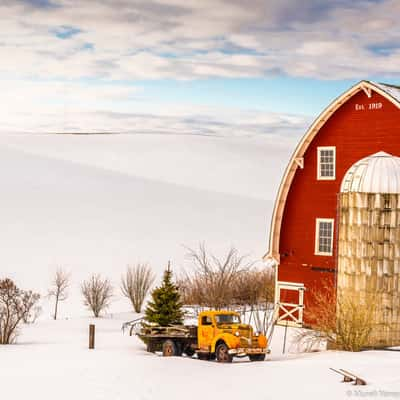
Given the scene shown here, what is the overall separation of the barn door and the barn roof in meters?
1.23

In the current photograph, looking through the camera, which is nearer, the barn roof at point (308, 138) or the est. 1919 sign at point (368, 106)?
→ the barn roof at point (308, 138)

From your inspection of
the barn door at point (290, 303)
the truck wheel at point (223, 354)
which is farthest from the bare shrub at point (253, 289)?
the truck wheel at point (223, 354)

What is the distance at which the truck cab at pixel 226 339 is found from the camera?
22906 millimetres

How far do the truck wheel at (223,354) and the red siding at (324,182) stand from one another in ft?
29.1

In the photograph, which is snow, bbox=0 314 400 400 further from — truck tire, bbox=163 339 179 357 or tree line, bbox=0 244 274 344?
tree line, bbox=0 244 274 344

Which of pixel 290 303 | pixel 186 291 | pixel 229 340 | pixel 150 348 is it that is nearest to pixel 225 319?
pixel 229 340

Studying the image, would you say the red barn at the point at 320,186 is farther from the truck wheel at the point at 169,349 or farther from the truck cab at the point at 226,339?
the truck wheel at the point at 169,349

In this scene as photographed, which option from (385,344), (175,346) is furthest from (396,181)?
(175,346)

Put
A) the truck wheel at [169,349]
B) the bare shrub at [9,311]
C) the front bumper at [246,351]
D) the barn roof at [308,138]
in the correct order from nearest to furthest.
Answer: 1. the front bumper at [246,351]
2. the truck wheel at [169,349]
3. the bare shrub at [9,311]
4. the barn roof at [308,138]

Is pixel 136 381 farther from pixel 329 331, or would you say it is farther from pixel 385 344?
pixel 385 344

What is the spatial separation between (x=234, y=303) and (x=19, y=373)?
2364 centimetres

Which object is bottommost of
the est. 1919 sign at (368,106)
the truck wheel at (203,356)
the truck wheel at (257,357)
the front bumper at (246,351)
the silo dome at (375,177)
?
the truck wheel at (203,356)

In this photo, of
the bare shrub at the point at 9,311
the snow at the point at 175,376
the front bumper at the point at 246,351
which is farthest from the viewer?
the bare shrub at the point at 9,311

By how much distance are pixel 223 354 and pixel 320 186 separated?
1215 centimetres
